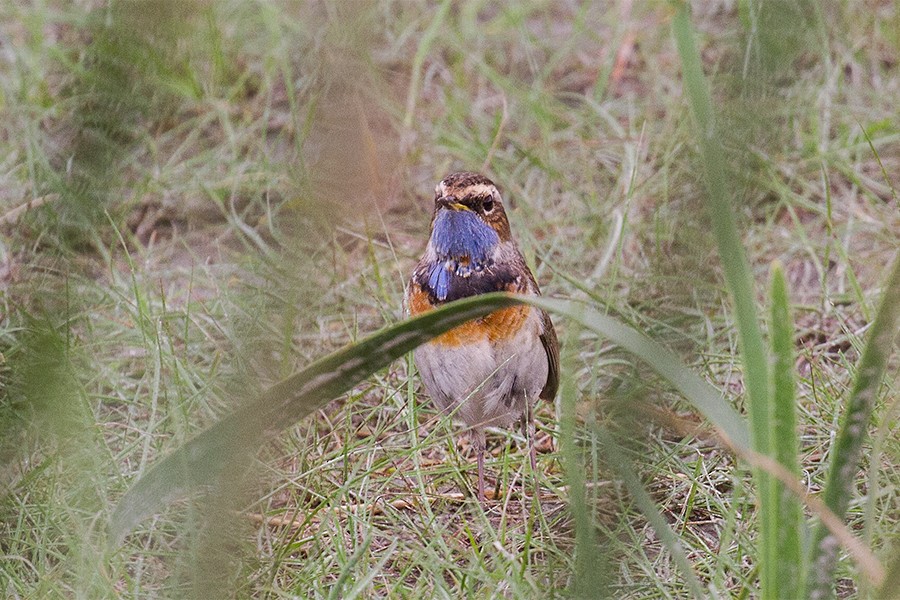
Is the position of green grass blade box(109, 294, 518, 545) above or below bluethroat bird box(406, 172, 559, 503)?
above

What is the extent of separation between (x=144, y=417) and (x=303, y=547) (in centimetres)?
83

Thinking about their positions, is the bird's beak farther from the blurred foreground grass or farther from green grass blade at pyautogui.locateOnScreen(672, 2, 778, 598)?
green grass blade at pyautogui.locateOnScreen(672, 2, 778, 598)

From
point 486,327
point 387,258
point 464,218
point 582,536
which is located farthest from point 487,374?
point 582,536

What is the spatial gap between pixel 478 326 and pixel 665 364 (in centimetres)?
135

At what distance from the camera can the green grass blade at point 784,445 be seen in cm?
171

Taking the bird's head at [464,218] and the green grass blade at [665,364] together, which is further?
the bird's head at [464,218]

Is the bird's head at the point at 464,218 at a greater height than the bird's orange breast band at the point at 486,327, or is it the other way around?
the bird's head at the point at 464,218

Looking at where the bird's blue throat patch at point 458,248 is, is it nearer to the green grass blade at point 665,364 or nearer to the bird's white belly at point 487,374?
the bird's white belly at point 487,374

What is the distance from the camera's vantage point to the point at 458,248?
3240mm

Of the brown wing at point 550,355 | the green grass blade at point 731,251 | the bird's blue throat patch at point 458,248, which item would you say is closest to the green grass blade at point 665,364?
the green grass blade at point 731,251

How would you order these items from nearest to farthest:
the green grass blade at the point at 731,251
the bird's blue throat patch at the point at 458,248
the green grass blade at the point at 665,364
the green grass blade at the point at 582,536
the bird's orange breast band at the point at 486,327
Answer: the green grass blade at the point at 582,536
the green grass blade at the point at 731,251
the green grass blade at the point at 665,364
the bird's orange breast band at the point at 486,327
the bird's blue throat patch at the point at 458,248

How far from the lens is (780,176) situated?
4.70 metres

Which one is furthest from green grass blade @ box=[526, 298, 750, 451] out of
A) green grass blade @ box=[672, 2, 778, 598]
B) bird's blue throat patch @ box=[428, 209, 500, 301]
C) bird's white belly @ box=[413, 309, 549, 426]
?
bird's blue throat patch @ box=[428, 209, 500, 301]

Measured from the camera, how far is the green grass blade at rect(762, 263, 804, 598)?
171cm
